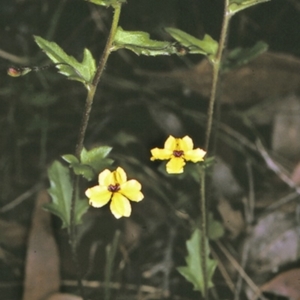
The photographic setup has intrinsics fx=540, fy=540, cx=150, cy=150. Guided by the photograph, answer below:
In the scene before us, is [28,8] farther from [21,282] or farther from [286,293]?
[286,293]

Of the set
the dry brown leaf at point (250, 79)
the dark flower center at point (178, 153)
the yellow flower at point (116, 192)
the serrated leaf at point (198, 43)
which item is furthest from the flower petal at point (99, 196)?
the dry brown leaf at point (250, 79)

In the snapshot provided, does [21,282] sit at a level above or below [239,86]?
below

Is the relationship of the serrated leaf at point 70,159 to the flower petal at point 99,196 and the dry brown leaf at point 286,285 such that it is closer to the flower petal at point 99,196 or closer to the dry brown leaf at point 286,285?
the flower petal at point 99,196

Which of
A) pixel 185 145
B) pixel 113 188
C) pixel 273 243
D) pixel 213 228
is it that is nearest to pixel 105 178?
pixel 113 188

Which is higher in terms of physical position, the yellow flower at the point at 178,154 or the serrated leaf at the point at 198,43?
the serrated leaf at the point at 198,43

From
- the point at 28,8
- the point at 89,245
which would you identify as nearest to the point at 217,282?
the point at 89,245

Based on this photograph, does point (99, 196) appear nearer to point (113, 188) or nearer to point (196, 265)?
point (113, 188)
